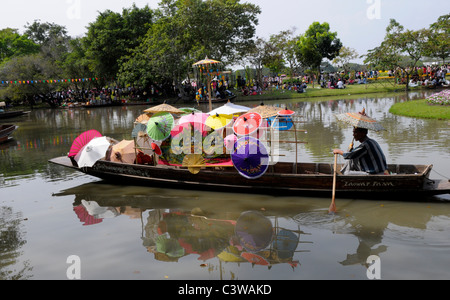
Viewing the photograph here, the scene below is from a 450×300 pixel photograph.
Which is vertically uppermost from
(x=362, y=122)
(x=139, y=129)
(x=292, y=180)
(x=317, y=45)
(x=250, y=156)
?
(x=317, y=45)

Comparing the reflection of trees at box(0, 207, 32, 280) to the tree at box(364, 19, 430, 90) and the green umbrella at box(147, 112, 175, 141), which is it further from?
the tree at box(364, 19, 430, 90)

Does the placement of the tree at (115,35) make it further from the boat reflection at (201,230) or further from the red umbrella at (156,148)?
the boat reflection at (201,230)

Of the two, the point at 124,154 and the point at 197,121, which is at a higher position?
the point at 197,121

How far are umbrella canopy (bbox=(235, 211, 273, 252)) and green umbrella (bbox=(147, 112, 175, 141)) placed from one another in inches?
109

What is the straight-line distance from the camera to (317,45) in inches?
1700

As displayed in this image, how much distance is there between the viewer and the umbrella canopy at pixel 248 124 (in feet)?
24.9

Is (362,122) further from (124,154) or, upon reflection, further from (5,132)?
(5,132)

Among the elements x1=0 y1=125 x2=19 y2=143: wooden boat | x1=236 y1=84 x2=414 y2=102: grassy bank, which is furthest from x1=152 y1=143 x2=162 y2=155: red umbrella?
x1=236 y1=84 x2=414 y2=102: grassy bank

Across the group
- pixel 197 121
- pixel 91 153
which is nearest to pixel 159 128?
pixel 197 121

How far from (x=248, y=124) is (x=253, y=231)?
2.22 meters

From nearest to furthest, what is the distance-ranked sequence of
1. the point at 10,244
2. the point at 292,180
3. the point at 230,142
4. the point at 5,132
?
the point at 10,244, the point at 292,180, the point at 230,142, the point at 5,132

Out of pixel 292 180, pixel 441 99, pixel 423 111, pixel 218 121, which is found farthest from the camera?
pixel 441 99
